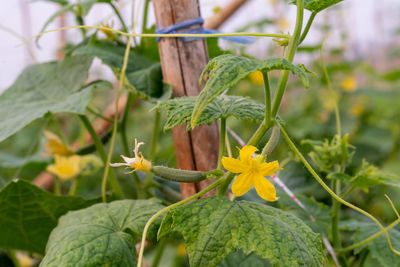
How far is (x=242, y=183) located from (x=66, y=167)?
723 millimetres

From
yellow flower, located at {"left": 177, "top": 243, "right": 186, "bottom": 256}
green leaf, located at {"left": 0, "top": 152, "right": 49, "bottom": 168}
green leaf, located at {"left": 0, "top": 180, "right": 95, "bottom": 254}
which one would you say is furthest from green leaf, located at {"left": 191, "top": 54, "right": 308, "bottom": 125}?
yellow flower, located at {"left": 177, "top": 243, "right": 186, "bottom": 256}

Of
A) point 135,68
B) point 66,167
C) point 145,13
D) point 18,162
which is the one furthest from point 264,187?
point 18,162

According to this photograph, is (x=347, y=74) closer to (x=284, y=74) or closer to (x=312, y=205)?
(x=312, y=205)

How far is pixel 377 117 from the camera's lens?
237cm

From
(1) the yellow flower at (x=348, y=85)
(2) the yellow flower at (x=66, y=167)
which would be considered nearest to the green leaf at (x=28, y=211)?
(2) the yellow flower at (x=66, y=167)

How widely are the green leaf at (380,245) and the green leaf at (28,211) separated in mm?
518

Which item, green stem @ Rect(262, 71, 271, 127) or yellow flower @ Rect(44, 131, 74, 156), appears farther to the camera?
yellow flower @ Rect(44, 131, 74, 156)

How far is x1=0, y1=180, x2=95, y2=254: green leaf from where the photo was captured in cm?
78

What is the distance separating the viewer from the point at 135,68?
0.90m

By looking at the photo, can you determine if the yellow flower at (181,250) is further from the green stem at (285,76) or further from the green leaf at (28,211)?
the green stem at (285,76)

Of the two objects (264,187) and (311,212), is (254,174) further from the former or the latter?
(311,212)

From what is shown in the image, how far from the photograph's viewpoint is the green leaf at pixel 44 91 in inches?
31.1

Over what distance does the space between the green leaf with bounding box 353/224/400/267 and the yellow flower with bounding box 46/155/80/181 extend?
2.24ft

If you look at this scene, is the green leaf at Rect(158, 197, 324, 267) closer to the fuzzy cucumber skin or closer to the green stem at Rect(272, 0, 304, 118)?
the fuzzy cucumber skin
